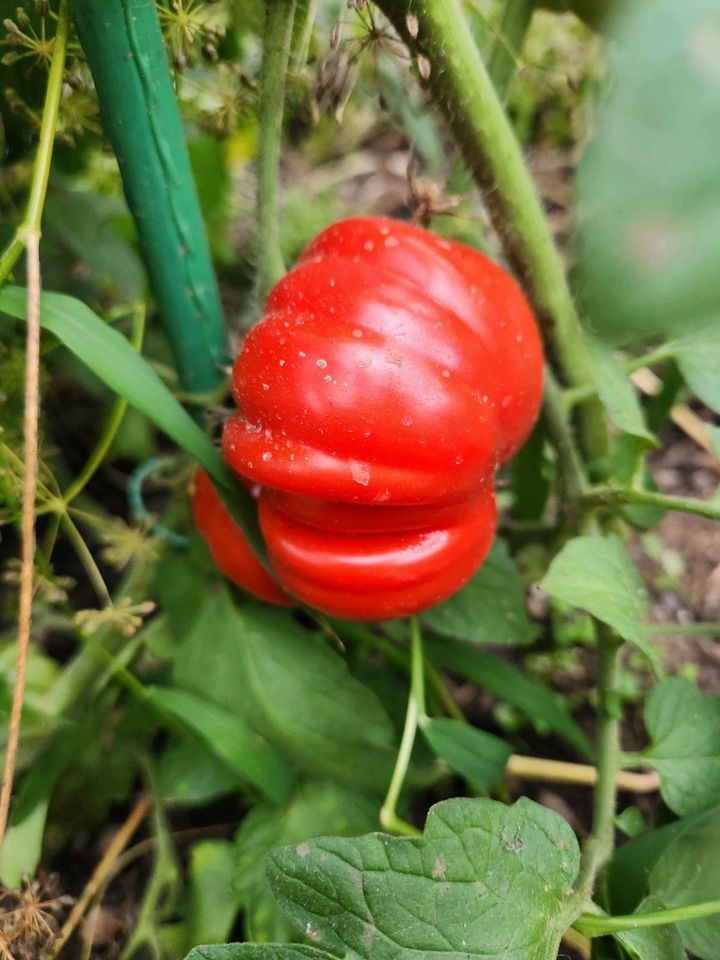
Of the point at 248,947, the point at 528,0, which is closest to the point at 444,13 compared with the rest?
the point at 528,0

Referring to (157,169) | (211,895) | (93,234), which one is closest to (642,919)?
(211,895)

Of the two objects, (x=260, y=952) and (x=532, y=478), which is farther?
(x=532, y=478)

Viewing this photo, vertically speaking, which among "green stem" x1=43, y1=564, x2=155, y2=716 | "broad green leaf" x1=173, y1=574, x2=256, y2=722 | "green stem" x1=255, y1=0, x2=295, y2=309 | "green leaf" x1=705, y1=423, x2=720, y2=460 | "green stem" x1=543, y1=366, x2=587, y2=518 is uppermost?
"green stem" x1=255, y1=0, x2=295, y2=309

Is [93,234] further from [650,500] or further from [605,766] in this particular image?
[605,766]

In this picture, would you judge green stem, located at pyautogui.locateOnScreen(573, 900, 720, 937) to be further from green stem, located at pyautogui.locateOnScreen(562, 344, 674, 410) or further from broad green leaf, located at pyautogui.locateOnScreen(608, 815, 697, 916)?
green stem, located at pyautogui.locateOnScreen(562, 344, 674, 410)

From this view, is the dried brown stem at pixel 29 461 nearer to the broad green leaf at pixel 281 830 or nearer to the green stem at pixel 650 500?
the broad green leaf at pixel 281 830

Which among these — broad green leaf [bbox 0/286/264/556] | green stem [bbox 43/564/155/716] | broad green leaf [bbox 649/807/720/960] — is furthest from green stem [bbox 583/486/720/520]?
green stem [bbox 43/564/155/716]

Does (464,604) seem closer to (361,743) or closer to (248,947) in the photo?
(361,743)
